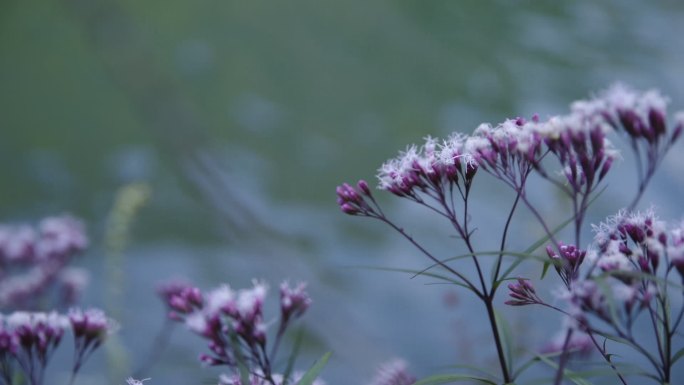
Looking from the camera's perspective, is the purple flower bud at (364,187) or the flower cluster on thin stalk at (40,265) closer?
the purple flower bud at (364,187)

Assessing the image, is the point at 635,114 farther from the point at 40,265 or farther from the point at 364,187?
the point at 40,265

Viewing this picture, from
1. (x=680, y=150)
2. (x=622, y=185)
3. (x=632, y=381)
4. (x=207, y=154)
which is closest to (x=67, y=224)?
(x=207, y=154)

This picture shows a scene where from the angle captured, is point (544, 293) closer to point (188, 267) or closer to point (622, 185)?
point (622, 185)

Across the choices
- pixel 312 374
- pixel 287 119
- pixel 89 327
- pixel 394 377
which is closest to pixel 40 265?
pixel 89 327

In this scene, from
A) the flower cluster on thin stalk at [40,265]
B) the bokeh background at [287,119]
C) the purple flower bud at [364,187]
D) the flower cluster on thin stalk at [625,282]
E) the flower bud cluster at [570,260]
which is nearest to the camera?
the flower cluster on thin stalk at [625,282]

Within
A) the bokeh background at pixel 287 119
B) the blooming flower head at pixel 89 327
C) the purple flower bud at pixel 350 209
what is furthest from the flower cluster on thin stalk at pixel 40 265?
the purple flower bud at pixel 350 209

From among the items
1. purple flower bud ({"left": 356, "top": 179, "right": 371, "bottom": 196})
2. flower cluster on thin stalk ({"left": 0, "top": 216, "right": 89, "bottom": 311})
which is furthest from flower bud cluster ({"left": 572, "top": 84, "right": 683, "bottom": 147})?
flower cluster on thin stalk ({"left": 0, "top": 216, "right": 89, "bottom": 311})

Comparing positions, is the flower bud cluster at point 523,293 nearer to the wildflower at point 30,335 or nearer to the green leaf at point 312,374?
the green leaf at point 312,374
